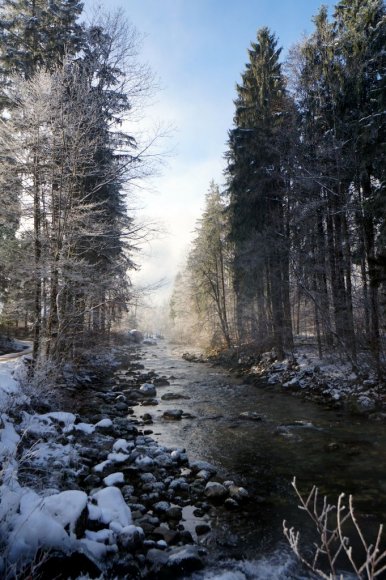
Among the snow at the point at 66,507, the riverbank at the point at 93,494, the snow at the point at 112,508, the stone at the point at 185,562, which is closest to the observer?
the riverbank at the point at 93,494

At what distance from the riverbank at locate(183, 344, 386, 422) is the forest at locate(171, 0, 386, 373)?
0.63m

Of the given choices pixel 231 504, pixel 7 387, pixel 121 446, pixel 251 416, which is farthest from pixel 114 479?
pixel 251 416

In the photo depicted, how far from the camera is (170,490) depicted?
6691mm

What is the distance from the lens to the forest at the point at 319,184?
40.3 ft

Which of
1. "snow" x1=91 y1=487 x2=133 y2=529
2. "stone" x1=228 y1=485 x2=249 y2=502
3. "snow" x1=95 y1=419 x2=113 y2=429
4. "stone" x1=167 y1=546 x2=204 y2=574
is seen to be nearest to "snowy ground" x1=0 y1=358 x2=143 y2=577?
"snow" x1=91 y1=487 x2=133 y2=529

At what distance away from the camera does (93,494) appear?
19.8 ft

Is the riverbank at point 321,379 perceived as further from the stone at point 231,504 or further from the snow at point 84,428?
the snow at point 84,428

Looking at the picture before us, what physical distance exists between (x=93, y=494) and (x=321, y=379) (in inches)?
427

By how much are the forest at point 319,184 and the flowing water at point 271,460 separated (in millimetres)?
3381

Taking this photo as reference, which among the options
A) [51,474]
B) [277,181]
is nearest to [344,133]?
[277,181]

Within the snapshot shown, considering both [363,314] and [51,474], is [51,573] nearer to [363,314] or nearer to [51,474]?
[51,474]

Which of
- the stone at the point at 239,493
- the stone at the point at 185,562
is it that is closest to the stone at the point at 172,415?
the stone at the point at 239,493

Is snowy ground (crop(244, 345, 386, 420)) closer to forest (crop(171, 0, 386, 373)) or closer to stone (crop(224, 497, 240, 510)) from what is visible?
forest (crop(171, 0, 386, 373))

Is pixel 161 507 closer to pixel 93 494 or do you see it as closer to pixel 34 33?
pixel 93 494
